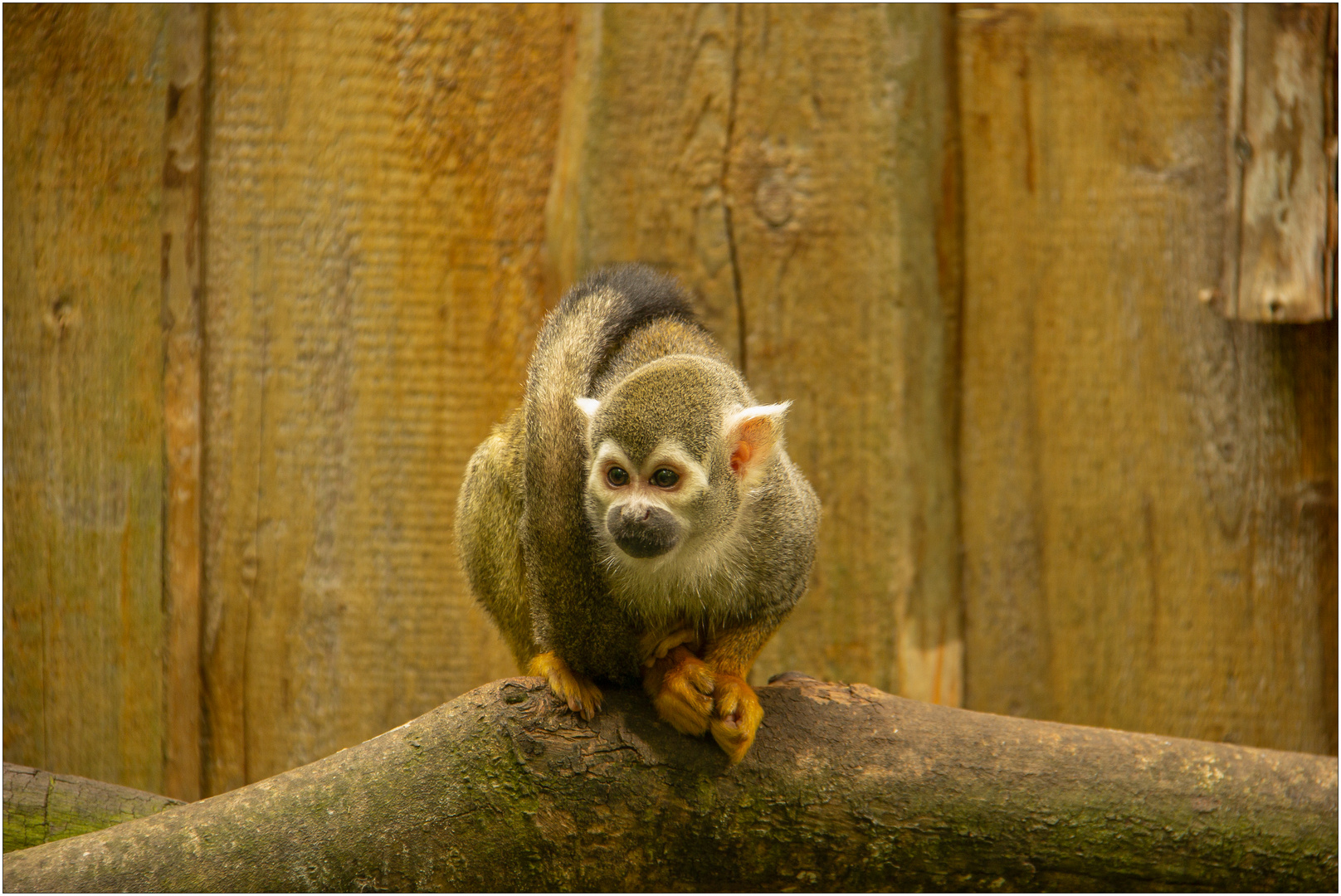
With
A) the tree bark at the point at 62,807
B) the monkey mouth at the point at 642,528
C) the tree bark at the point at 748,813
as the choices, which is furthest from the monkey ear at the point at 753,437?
the tree bark at the point at 62,807

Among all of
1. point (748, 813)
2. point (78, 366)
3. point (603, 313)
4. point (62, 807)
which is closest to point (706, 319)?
point (603, 313)

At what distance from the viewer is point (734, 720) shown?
2059 mm

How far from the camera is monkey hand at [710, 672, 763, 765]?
2.04 meters

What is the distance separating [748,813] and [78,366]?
2.22 m

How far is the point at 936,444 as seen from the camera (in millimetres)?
3006

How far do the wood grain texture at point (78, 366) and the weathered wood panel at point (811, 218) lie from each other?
3.95 feet

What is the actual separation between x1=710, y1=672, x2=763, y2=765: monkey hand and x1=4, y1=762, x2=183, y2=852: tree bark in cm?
121

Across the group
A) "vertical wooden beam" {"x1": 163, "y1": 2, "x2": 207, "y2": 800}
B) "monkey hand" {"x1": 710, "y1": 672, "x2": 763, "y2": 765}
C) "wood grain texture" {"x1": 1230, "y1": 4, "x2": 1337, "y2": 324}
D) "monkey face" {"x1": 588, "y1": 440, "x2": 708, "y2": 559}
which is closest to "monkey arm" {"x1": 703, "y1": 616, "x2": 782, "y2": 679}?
"monkey hand" {"x1": 710, "y1": 672, "x2": 763, "y2": 765}

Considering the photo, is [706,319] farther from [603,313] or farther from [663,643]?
[663,643]

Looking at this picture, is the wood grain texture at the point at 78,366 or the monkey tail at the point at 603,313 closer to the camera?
the monkey tail at the point at 603,313

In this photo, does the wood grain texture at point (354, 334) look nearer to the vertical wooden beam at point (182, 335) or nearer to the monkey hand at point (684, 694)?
the vertical wooden beam at point (182, 335)

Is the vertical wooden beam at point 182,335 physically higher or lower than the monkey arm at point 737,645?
higher

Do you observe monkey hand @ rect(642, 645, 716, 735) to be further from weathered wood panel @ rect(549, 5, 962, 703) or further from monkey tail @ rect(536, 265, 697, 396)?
weathered wood panel @ rect(549, 5, 962, 703)

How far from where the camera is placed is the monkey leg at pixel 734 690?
205 centimetres
